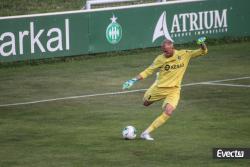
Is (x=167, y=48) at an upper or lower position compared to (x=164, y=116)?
upper

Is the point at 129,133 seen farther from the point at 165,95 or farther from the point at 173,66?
the point at 173,66

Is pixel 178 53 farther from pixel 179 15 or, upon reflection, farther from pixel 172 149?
pixel 179 15

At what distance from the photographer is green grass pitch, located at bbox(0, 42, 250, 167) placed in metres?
18.6

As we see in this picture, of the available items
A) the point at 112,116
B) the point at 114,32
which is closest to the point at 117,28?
the point at 114,32

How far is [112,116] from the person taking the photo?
923 inches

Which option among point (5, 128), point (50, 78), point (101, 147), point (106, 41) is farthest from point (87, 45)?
point (101, 147)

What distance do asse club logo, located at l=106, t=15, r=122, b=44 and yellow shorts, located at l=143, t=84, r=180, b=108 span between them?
12.6 m

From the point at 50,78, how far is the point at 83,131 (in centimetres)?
857

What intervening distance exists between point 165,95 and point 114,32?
43.0 feet

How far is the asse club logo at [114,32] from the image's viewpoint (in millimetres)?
33388

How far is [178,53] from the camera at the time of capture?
2088 cm

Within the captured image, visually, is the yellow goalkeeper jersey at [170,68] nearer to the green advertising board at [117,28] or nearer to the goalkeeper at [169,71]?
the goalkeeper at [169,71]

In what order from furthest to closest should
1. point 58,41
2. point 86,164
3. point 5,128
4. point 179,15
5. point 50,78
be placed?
point 179,15, point 58,41, point 50,78, point 5,128, point 86,164

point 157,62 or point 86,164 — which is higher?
point 157,62
